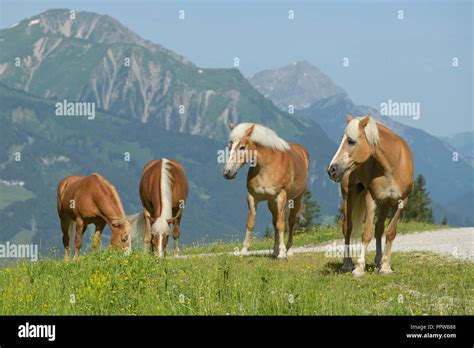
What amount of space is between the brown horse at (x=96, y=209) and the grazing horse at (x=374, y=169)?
7.59 metres

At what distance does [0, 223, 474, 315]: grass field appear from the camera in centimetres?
1185

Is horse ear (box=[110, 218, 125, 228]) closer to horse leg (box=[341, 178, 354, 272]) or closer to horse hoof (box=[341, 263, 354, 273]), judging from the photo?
horse leg (box=[341, 178, 354, 272])

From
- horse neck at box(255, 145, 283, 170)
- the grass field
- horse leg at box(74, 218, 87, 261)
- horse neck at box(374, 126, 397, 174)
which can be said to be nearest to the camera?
the grass field

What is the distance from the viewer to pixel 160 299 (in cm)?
1299

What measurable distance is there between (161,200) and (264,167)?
3161 millimetres

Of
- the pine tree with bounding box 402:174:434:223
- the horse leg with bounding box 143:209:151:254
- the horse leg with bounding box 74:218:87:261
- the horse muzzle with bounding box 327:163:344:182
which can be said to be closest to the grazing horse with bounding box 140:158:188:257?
the horse leg with bounding box 143:209:151:254

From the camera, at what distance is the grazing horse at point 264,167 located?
1895 centimetres

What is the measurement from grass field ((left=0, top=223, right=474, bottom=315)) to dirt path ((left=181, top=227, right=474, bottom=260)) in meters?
3.10

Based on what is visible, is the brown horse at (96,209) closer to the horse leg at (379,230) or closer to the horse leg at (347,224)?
the horse leg at (347,224)

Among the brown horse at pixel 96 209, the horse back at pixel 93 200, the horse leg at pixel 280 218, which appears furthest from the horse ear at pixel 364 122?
the horse back at pixel 93 200
